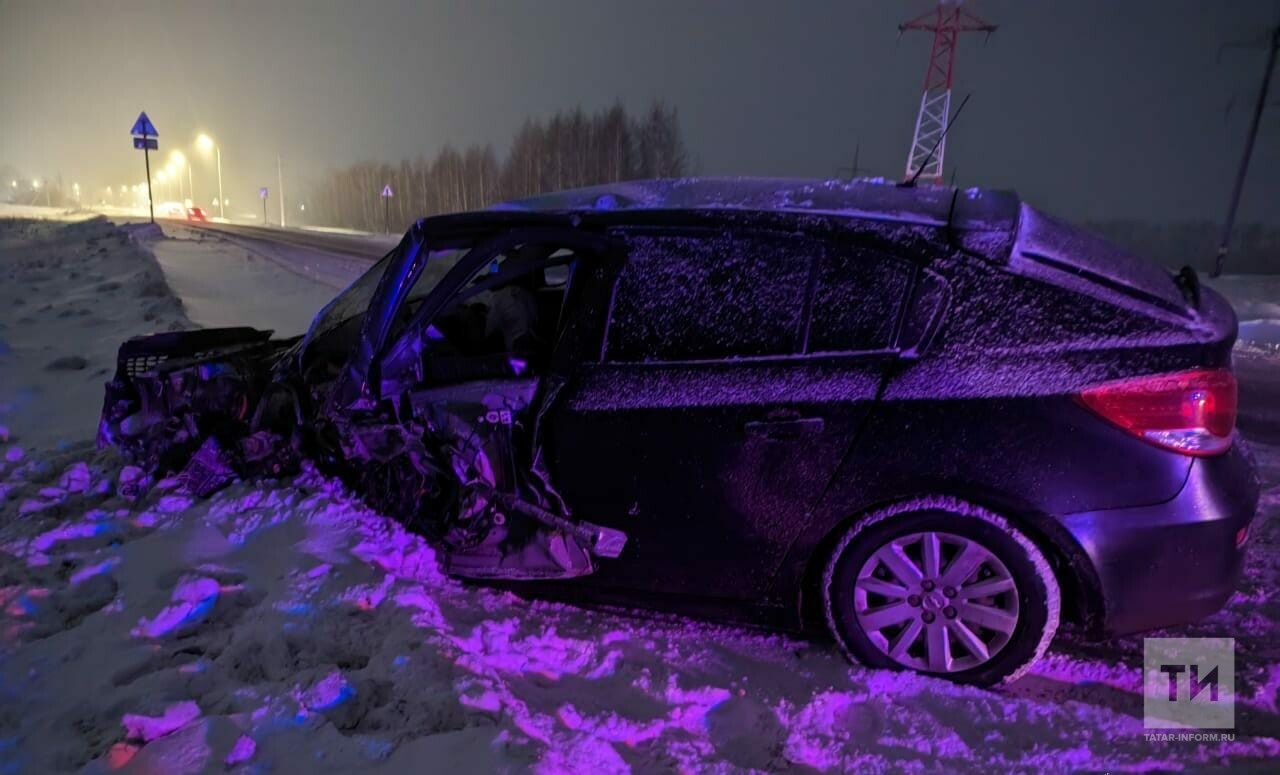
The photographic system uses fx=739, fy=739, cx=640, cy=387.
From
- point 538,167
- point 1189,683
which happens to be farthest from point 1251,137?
point 538,167

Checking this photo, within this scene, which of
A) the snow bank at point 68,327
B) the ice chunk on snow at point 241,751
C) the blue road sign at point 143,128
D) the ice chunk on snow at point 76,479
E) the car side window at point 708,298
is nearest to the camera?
the ice chunk on snow at point 241,751

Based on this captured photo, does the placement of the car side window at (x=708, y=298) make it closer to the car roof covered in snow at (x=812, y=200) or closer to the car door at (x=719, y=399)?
the car door at (x=719, y=399)

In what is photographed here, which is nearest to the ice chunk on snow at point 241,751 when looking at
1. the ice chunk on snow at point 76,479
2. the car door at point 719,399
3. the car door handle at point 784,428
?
the car door at point 719,399

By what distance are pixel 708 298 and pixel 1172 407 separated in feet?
5.11

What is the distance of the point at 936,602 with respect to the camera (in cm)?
257

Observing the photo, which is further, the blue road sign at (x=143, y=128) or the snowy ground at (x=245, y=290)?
the blue road sign at (x=143, y=128)

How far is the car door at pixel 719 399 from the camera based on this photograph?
2619 millimetres

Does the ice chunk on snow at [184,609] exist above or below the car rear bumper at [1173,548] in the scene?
below

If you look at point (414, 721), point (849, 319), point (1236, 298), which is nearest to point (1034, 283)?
point (849, 319)

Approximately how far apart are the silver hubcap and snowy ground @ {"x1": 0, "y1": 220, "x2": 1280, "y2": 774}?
0.42ft

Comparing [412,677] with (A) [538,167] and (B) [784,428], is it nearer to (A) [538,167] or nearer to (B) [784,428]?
(B) [784,428]

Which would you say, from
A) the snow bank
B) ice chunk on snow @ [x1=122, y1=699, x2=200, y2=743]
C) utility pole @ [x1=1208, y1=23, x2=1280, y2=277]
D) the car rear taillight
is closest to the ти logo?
the car rear taillight

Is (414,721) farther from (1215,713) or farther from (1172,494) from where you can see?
(1215,713)

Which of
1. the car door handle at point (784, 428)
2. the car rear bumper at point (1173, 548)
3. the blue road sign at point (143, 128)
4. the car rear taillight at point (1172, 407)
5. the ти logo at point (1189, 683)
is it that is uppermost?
the blue road sign at point (143, 128)
